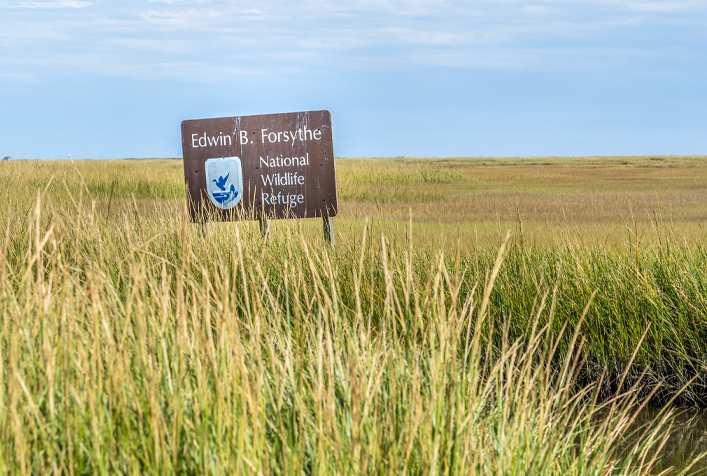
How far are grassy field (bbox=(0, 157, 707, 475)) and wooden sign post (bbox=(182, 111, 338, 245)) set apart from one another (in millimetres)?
825

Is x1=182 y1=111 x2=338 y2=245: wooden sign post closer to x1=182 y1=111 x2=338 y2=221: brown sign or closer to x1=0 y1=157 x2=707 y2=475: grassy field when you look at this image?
x1=182 y1=111 x2=338 y2=221: brown sign

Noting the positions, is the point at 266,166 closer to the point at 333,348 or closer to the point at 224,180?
the point at 224,180

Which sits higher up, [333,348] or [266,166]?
[266,166]

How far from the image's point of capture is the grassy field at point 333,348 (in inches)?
56.4

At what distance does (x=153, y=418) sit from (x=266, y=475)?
0.28 metres

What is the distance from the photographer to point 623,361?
388cm

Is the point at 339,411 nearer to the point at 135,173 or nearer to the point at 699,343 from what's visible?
the point at 699,343

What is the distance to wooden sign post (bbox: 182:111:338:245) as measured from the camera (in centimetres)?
616

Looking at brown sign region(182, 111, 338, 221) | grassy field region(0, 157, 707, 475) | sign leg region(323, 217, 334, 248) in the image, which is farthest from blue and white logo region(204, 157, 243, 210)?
sign leg region(323, 217, 334, 248)

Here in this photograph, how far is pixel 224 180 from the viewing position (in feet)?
20.4

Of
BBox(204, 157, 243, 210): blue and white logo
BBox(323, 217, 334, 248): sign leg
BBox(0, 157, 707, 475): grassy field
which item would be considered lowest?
BBox(0, 157, 707, 475): grassy field

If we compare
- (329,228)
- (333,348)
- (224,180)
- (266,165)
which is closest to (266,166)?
(266,165)

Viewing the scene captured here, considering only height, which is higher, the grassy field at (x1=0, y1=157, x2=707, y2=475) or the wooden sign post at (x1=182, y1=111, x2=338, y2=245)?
the wooden sign post at (x1=182, y1=111, x2=338, y2=245)

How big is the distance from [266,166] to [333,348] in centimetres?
429
